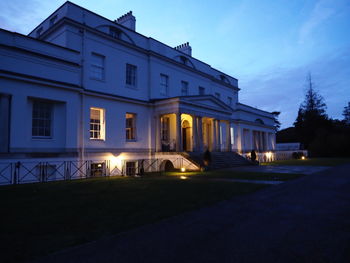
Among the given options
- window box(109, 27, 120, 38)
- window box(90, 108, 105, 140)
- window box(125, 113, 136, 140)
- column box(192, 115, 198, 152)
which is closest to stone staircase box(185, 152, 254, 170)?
column box(192, 115, 198, 152)

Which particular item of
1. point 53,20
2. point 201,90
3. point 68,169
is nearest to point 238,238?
point 68,169

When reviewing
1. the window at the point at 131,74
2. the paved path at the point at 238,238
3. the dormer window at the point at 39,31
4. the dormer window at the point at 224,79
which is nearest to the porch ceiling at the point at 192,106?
the window at the point at 131,74

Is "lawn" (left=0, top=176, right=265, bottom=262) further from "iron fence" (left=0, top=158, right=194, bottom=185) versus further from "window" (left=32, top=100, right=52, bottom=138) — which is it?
"window" (left=32, top=100, right=52, bottom=138)

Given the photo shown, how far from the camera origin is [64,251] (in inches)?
165

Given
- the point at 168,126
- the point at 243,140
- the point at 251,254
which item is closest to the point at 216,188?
the point at 251,254

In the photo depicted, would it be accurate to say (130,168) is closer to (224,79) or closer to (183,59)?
(183,59)

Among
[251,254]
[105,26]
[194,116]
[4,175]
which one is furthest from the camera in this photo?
[194,116]

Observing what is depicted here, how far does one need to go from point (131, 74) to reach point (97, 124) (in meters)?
5.44

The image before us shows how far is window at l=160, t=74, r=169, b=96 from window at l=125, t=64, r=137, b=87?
10.1ft

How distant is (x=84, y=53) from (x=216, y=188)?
13.1 metres

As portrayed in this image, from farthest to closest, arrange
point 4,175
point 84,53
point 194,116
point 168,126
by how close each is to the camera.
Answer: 1. point 168,126
2. point 194,116
3. point 84,53
4. point 4,175

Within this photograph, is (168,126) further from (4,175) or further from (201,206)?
(201,206)

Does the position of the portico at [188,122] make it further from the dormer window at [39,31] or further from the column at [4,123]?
the column at [4,123]

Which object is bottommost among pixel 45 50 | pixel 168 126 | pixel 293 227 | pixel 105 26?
pixel 293 227
